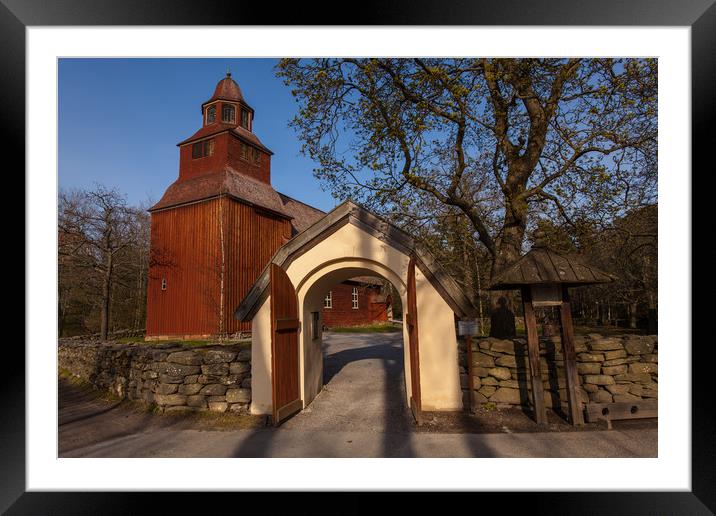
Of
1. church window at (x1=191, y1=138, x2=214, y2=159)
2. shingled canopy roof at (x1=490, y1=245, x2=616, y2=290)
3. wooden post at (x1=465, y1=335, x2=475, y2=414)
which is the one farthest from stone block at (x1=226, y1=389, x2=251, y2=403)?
church window at (x1=191, y1=138, x2=214, y2=159)

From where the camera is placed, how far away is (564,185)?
9.02 meters

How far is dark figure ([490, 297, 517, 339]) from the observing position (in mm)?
9164

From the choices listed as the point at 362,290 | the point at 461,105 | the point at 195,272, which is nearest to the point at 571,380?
the point at 461,105

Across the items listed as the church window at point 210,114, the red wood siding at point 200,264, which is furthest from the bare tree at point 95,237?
the church window at point 210,114

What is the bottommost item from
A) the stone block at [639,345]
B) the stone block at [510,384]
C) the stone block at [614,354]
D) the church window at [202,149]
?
the stone block at [510,384]

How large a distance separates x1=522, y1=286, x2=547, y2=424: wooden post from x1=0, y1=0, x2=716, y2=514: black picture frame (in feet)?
8.48

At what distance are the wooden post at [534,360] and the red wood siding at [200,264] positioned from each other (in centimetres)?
1456

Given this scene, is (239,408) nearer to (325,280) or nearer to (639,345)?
(325,280)

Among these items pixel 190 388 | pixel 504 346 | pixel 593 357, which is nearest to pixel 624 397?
pixel 593 357

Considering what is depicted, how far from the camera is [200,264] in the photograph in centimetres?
A: 1895

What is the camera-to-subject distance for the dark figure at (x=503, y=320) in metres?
9.16

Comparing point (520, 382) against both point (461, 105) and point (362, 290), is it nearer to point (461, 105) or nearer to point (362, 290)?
point (461, 105)

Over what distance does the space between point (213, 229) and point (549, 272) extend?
16106 millimetres
